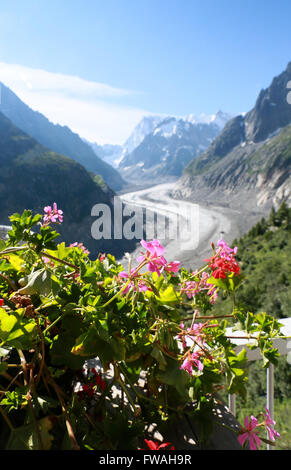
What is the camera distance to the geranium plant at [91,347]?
44 centimetres

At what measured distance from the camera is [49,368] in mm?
497

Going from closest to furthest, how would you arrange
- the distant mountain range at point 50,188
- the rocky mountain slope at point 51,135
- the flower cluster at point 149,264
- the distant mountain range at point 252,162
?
the flower cluster at point 149,264
the distant mountain range at point 50,188
the distant mountain range at point 252,162
the rocky mountain slope at point 51,135

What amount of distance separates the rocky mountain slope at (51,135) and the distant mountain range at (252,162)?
96.5 feet

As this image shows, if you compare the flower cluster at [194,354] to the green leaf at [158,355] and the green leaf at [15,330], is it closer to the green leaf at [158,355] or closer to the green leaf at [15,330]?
the green leaf at [158,355]

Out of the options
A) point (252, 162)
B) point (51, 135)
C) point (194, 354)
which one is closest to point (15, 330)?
point (194, 354)

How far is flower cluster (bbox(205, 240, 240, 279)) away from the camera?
609mm

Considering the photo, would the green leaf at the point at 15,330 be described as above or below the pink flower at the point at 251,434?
above

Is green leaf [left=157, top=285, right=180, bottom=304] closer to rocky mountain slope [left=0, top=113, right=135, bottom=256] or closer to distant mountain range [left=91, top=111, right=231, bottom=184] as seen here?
rocky mountain slope [left=0, top=113, right=135, bottom=256]

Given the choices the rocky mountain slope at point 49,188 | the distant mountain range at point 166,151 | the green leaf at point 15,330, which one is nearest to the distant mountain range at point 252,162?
the rocky mountain slope at point 49,188

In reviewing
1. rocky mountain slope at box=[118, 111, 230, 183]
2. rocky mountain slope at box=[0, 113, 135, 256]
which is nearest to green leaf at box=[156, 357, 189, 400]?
rocky mountain slope at box=[0, 113, 135, 256]

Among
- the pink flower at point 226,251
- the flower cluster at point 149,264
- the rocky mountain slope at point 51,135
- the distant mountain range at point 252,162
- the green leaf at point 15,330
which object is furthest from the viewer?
the rocky mountain slope at point 51,135

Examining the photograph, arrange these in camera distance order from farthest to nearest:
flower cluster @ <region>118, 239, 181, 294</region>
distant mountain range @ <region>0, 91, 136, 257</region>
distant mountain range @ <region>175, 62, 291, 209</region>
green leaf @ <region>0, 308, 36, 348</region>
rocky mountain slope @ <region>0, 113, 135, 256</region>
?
distant mountain range @ <region>175, 62, 291, 209</region> → rocky mountain slope @ <region>0, 113, 135, 256</region> → distant mountain range @ <region>0, 91, 136, 257</region> → flower cluster @ <region>118, 239, 181, 294</region> → green leaf @ <region>0, 308, 36, 348</region>

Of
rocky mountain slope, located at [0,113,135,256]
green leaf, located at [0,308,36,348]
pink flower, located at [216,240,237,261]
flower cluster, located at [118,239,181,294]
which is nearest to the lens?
green leaf, located at [0,308,36,348]
